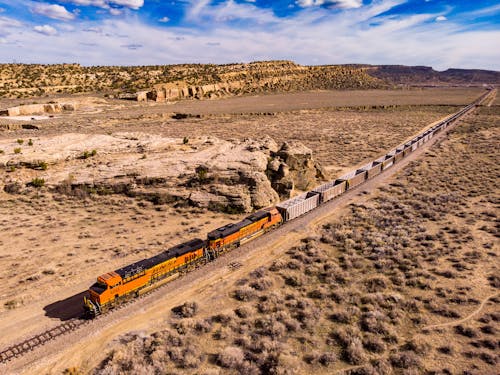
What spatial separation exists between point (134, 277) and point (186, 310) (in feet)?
12.1

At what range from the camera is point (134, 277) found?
18938 millimetres

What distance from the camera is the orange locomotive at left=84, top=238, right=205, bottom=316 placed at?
58.5 ft

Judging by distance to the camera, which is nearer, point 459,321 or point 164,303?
point 459,321

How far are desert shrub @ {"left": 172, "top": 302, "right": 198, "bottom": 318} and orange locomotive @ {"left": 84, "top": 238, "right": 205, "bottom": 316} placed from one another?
255cm

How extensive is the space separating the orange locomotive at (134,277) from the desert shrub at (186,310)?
255 cm

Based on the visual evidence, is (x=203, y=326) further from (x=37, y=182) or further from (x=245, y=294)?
(x=37, y=182)

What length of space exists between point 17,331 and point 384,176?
43.3 m

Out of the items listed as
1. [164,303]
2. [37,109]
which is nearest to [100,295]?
[164,303]

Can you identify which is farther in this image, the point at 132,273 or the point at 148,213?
the point at 148,213

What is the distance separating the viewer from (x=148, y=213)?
104 ft

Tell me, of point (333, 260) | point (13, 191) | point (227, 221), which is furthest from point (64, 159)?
point (333, 260)

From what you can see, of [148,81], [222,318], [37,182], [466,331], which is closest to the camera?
[466,331]

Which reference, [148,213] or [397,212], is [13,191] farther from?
[397,212]

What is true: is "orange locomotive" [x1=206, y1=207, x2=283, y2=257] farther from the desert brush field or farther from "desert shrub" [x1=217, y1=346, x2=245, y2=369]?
"desert shrub" [x1=217, y1=346, x2=245, y2=369]
